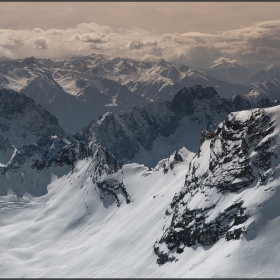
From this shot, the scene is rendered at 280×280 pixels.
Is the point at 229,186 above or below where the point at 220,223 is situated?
above

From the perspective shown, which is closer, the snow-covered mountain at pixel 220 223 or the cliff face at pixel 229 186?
the snow-covered mountain at pixel 220 223

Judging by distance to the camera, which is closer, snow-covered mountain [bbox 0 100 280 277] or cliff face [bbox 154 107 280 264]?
snow-covered mountain [bbox 0 100 280 277]

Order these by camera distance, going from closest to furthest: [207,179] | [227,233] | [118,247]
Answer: [227,233], [207,179], [118,247]

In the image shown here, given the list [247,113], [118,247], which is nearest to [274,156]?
[247,113]

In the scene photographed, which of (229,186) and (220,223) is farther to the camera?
(229,186)

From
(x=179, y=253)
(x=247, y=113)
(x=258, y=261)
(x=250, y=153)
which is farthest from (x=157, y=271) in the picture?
(x=247, y=113)

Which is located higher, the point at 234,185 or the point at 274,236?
the point at 234,185

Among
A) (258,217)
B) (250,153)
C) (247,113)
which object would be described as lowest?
(258,217)

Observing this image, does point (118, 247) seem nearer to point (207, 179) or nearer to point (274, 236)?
point (207, 179)

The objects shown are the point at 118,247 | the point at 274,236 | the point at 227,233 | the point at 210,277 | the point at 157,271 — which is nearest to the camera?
the point at 210,277

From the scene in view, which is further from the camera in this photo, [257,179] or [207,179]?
[207,179]
